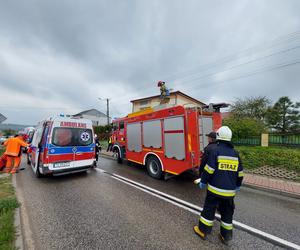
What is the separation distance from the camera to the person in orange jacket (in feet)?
21.2

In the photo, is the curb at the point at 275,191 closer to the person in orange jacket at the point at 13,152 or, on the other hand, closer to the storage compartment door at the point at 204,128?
the storage compartment door at the point at 204,128

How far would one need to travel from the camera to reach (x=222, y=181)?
2352 mm

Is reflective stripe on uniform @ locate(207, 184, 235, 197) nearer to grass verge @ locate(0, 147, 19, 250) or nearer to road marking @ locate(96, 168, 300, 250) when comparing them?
road marking @ locate(96, 168, 300, 250)

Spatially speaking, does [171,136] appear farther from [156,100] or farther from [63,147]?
[156,100]

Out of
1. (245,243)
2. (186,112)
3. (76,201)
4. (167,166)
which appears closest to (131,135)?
(167,166)

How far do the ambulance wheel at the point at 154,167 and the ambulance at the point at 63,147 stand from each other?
241 centimetres

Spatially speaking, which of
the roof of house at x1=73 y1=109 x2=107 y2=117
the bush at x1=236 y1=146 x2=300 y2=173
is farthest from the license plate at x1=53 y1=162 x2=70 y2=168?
the roof of house at x1=73 y1=109 x2=107 y2=117

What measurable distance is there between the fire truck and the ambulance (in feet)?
6.42

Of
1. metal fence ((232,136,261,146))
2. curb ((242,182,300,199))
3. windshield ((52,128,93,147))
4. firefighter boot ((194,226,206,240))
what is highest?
windshield ((52,128,93,147))

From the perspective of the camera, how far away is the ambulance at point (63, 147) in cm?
522

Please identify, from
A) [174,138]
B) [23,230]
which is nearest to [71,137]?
[23,230]

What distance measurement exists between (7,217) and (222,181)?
13.0 ft

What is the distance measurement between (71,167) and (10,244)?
3571mm

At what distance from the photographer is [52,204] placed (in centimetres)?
370
